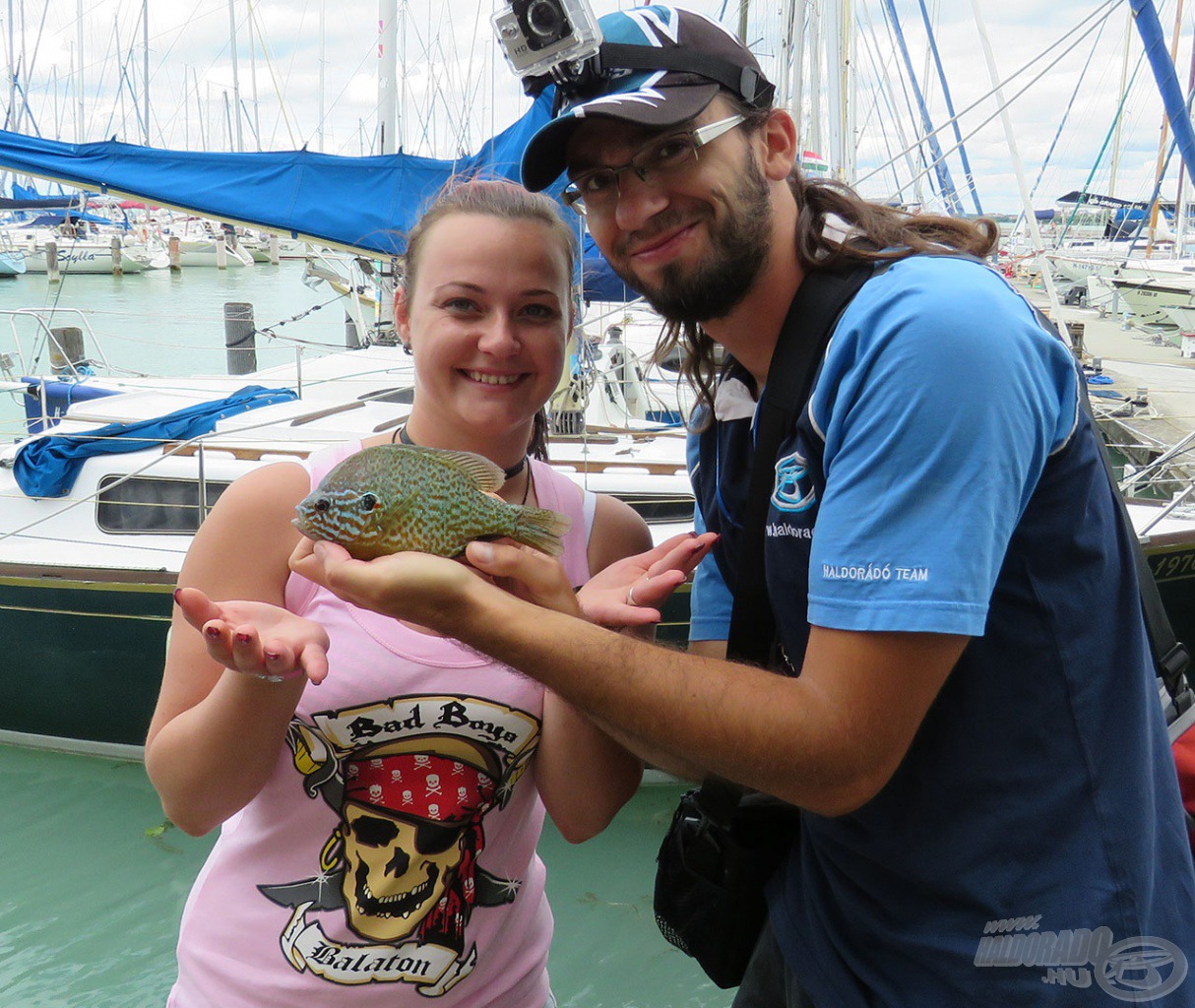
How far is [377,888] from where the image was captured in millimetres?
1720

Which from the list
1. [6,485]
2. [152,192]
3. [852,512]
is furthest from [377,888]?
[152,192]

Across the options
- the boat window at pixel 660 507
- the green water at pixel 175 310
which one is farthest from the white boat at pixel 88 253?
the boat window at pixel 660 507

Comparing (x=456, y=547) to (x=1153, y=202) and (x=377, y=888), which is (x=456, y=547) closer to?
(x=377, y=888)

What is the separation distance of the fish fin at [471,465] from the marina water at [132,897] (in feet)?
12.0

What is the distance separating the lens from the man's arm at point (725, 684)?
1.35m

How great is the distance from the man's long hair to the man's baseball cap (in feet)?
0.21

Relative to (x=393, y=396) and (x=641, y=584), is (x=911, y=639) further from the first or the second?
(x=393, y=396)

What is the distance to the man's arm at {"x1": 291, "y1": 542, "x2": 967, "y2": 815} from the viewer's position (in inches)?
53.1

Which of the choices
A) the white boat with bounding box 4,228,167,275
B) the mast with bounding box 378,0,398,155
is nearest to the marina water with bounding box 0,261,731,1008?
the mast with bounding box 378,0,398,155

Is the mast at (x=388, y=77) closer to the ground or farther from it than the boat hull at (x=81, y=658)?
farther from it

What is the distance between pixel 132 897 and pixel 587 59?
5.08 m

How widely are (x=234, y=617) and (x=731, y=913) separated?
43.3 inches

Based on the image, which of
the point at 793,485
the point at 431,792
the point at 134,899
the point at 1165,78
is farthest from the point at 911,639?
the point at 1165,78

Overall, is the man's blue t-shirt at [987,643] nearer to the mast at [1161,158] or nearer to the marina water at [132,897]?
the marina water at [132,897]
